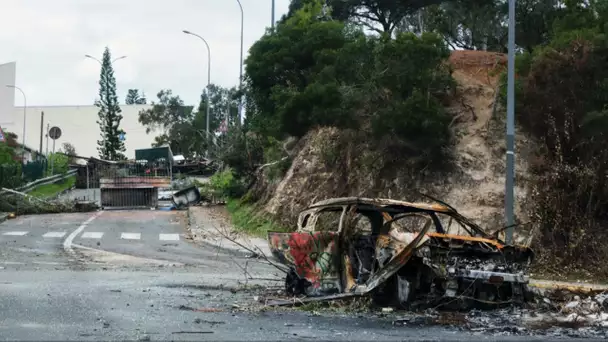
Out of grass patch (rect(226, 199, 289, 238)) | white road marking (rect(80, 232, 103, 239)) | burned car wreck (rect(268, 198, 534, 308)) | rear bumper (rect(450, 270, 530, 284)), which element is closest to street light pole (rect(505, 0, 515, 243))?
burned car wreck (rect(268, 198, 534, 308))

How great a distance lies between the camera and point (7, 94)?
9694 cm

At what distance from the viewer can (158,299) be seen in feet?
37.9

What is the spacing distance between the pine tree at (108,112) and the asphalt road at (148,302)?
167 ft

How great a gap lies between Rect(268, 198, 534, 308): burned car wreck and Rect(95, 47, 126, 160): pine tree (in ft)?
205

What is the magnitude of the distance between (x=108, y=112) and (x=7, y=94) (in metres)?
30.1

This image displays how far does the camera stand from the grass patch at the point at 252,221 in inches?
Answer: 1069

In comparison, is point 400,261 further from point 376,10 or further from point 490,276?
point 376,10

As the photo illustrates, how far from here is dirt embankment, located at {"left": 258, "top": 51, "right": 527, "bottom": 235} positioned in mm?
21422

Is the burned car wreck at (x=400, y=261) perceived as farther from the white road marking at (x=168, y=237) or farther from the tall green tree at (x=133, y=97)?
the tall green tree at (x=133, y=97)

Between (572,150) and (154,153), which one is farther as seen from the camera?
(154,153)

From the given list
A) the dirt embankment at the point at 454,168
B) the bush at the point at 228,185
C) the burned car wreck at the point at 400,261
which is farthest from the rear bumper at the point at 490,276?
the bush at the point at 228,185

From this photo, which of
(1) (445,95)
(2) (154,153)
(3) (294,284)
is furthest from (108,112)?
(3) (294,284)

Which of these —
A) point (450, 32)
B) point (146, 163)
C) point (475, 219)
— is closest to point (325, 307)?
point (475, 219)

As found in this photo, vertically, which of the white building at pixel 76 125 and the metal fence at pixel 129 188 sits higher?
the white building at pixel 76 125
